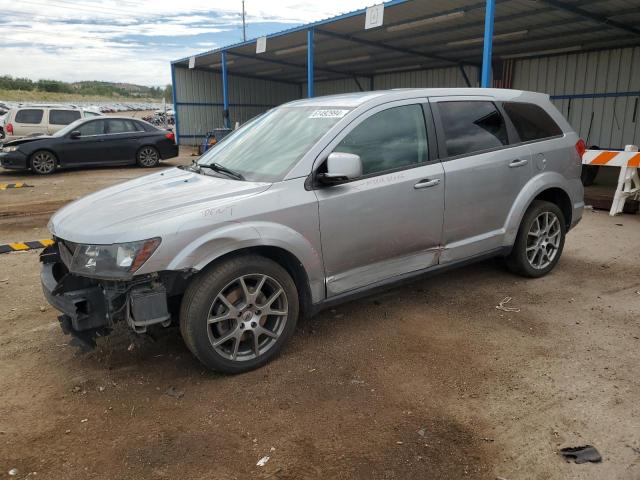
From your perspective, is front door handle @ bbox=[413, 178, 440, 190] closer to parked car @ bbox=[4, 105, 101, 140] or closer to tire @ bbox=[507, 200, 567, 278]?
tire @ bbox=[507, 200, 567, 278]

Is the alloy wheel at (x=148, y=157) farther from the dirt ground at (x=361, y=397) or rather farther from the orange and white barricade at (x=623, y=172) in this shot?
the orange and white barricade at (x=623, y=172)

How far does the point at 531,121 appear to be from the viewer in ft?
15.3

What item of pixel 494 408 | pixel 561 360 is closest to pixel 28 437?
pixel 494 408

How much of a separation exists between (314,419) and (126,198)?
1903 mm

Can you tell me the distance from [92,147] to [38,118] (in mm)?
3508

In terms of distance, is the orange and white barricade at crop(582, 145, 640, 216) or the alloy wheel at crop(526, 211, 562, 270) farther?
the orange and white barricade at crop(582, 145, 640, 216)

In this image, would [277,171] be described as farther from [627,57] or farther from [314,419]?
[627,57]

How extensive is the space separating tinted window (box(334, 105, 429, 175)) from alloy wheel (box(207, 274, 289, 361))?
43.0 inches

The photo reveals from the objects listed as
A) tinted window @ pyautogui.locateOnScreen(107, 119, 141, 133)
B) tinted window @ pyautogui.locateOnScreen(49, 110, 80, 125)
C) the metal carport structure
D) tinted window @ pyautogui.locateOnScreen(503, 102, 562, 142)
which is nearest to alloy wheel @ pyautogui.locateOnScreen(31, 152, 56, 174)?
tinted window @ pyautogui.locateOnScreen(107, 119, 141, 133)

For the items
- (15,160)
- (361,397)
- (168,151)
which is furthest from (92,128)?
(361,397)

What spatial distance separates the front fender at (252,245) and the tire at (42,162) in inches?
475

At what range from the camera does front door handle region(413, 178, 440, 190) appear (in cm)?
378

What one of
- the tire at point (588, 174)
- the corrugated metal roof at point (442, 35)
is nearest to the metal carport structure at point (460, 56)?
the corrugated metal roof at point (442, 35)

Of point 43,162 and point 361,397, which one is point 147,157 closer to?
point 43,162
